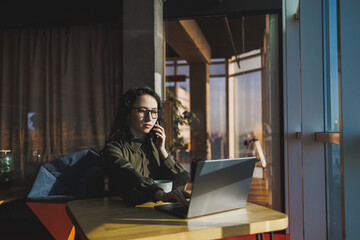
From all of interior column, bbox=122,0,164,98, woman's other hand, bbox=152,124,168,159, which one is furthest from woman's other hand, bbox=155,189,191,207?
interior column, bbox=122,0,164,98

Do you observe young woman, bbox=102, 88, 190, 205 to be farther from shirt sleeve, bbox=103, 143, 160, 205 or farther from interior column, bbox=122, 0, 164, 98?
interior column, bbox=122, 0, 164, 98

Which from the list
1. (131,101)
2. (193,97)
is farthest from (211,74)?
(131,101)

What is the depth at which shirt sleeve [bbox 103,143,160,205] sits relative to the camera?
150cm

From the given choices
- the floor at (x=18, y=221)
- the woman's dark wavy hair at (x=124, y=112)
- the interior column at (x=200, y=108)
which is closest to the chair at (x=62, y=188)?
the woman's dark wavy hair at (x=124, y=112)

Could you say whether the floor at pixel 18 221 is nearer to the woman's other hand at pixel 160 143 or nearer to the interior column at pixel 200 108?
the interior column at pixel 200 108

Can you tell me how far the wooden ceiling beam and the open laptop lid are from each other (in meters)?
2.85

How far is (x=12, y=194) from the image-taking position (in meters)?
3.53

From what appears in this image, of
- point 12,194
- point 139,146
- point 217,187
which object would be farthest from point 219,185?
point 12,194

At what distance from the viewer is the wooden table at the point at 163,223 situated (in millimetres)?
1086

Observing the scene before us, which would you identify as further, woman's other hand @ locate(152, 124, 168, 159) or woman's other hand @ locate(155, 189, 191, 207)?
woman's other hand @ locate(152, 124, 168, 159)

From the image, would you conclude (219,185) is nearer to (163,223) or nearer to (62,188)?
(163,223)

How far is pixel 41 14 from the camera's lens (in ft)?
13.5

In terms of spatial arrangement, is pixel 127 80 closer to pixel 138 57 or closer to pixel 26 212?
pixel 138 57

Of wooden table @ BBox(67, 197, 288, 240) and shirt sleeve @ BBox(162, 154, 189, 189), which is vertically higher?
shirt sleeve @ BBox(162, 154, 189, 189)
